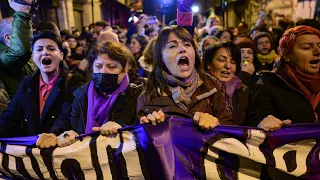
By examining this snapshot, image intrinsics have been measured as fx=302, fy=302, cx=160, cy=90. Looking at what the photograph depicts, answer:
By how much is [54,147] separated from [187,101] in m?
1.14

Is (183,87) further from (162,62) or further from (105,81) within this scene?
(105,81)

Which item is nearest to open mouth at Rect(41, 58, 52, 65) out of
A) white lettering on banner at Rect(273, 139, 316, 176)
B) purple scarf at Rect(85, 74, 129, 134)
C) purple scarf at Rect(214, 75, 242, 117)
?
purple scarf at Rect(85, 74, 129, 134)

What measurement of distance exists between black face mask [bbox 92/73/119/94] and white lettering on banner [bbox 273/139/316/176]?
4.76 feet

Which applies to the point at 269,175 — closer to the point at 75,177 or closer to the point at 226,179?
the point at 226,179

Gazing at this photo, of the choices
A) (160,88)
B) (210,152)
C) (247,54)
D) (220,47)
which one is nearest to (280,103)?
(210,152)

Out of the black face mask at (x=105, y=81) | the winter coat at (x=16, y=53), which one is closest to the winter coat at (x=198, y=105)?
the black face mask at (x=105, y=81)

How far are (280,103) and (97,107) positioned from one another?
5.06ft

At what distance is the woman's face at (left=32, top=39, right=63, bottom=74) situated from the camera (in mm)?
3000

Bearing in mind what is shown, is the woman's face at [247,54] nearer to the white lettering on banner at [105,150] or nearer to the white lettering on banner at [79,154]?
the white lettering on banner at [105,150]

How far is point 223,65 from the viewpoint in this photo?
3.24 meters

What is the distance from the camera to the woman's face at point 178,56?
2342 mm

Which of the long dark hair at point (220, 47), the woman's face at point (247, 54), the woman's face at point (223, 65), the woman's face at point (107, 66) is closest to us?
the woman's face at point (107, 66)

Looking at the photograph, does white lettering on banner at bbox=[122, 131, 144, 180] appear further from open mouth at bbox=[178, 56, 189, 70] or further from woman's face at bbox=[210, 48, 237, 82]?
woman's face at bbox=[210, 48, 237, 82]

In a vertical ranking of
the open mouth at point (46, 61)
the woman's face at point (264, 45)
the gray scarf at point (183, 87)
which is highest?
the woman's face at point (264, 45)
